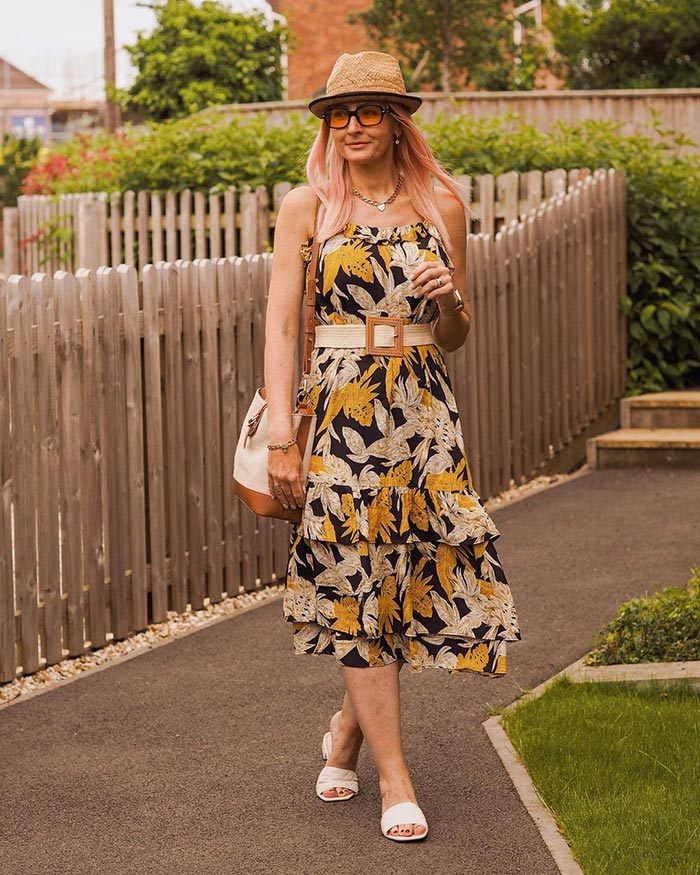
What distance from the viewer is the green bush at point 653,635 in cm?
545

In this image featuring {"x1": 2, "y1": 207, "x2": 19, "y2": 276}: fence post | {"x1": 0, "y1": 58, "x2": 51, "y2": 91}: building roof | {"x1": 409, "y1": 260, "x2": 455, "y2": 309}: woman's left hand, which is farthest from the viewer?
{"x1": 0, "y1": 58, "x2": 51, "y2": 91}: building roof

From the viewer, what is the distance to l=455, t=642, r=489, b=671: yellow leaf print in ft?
13.5

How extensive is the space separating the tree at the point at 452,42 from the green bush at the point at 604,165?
15044 millimetres

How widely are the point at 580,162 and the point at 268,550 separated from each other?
541 cm

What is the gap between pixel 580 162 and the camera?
11.5 m

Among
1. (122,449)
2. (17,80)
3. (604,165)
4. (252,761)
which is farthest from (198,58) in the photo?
(17,80)

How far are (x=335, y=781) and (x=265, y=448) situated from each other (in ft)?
3.26

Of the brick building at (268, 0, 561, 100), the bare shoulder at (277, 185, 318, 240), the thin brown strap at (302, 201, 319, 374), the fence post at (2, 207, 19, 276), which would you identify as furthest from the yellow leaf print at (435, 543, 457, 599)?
the brick building at (268, 0, 561, 100)

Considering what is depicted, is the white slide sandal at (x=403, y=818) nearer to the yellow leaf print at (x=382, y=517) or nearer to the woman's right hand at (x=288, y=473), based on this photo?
the yellow leaf print at (x=382, y=517)

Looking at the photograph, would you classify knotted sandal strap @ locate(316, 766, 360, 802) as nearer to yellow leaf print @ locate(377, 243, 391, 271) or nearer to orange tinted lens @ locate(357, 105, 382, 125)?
yellow leaf print @ locate(377, 243, 391, 271)

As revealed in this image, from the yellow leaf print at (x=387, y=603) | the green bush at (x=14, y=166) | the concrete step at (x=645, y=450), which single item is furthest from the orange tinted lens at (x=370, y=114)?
the green bush at (x=14, y=166)

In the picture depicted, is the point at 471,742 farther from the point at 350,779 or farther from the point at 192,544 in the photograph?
the point at 192,544

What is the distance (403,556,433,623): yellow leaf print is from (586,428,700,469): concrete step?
20.0ft

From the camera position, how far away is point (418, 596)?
13.5ft
